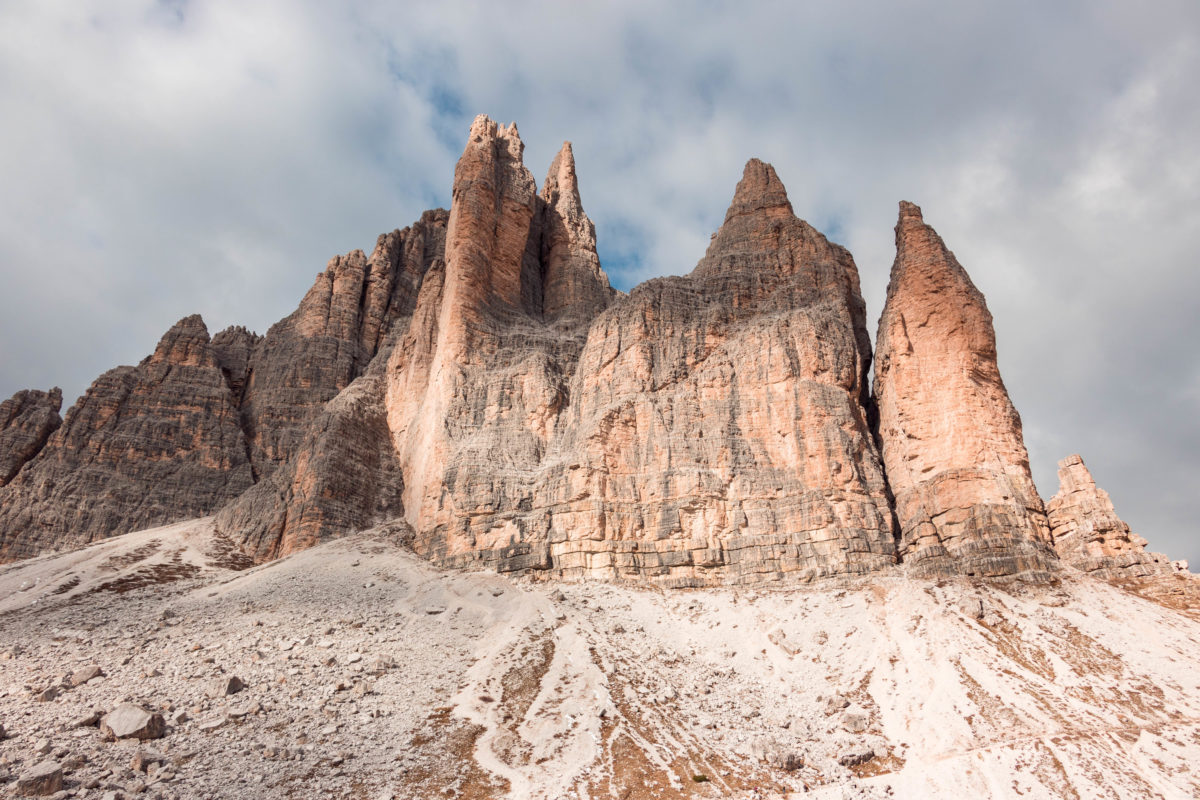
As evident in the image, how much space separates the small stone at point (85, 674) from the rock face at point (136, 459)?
3632 cm

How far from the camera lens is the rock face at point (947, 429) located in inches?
1128

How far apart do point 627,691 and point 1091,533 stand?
19423 mm

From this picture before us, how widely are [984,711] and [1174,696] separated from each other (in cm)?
535

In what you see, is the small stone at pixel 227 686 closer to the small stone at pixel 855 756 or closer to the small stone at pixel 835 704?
the small stone at pixel 855 756

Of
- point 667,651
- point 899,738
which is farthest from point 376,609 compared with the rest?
point 899,738

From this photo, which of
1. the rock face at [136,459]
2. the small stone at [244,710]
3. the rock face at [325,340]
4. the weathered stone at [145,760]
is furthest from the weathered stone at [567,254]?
the weathered stone at [145,760]

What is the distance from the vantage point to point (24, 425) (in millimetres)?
58000

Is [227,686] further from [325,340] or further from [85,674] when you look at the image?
[325,340]

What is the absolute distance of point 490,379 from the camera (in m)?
43.8

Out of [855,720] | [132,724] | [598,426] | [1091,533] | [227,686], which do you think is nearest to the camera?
[132,724]

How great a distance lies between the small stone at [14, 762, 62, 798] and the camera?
14258 millimetres

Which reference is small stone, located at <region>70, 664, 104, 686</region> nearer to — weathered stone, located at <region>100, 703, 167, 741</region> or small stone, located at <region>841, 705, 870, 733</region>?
weathered stone, located at <region>100, 703, 167, 741</region>

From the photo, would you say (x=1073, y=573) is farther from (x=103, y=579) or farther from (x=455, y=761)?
(x=103, y=579)

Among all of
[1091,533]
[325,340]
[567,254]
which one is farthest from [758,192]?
[325,340]
